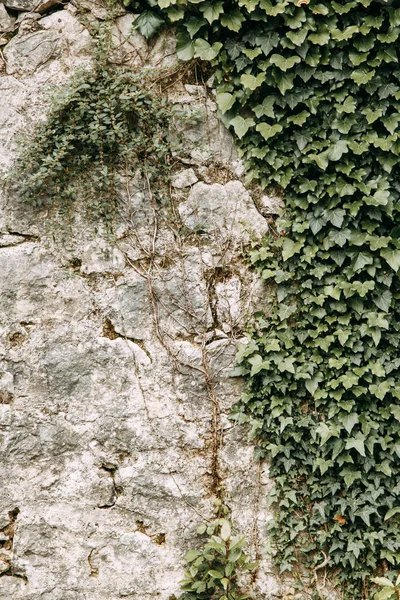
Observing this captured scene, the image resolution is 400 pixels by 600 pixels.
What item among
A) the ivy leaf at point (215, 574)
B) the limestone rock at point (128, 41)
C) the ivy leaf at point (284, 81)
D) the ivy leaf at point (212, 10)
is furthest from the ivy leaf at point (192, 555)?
the ivy leaf at point (212, 10)

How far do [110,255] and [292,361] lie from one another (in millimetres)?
1310

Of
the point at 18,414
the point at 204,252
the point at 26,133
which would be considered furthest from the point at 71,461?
the point at 26,133

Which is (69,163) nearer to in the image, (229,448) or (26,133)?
(26,133)

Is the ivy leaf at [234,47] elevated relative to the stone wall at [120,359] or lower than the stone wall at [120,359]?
elevated

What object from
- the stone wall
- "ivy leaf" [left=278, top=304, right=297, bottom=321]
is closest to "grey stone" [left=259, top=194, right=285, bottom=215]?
the stone wall

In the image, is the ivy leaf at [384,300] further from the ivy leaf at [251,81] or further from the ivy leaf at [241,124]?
the ivy leaf at [251,81]

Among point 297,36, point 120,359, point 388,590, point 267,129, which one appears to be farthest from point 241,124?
point 388,590

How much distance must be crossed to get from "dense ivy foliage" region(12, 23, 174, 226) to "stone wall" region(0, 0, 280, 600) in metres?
0.11

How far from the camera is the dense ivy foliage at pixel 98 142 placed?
10.1 ft

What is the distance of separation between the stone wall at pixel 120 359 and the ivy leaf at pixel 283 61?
47cm

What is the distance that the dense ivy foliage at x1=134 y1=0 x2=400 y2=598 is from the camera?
9.91 ft

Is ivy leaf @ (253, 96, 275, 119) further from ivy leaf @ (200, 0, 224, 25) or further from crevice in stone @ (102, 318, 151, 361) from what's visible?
crevice in stone @ (102, 318, 151, 361)

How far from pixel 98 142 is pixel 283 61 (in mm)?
1208

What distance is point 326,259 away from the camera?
3.14 metres
